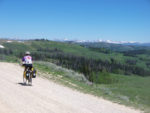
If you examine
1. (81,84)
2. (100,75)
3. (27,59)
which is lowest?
(100,75)

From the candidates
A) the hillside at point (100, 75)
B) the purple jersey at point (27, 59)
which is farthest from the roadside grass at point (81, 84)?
the purple jersey at point (27, 59)

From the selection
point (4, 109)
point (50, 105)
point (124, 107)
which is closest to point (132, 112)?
point (124, 107)

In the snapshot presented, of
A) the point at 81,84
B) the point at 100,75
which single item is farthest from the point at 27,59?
the point at 100,75

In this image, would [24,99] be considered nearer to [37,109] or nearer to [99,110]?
[37,109]

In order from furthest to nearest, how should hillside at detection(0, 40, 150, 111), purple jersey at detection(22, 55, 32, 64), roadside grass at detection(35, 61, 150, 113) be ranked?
hillside at detection(0, 40, 150, 111), purple jersey at detection(22, 55, 32, 64), roadside grass at detection(35, 61, 150, 113)

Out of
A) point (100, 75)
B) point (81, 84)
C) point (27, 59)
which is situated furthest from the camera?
point (100, 75)

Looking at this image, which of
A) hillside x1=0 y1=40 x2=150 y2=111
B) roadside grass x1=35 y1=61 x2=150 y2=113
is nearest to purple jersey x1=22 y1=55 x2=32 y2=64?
roadside grass x1=35 y1=61 x2=150 y2=113

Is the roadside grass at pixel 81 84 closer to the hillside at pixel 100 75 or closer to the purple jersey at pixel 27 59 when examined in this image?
the hillside at pixel 100 75

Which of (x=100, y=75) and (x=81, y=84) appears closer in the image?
(x=81, y=84)

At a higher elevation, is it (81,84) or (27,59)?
(27,59)

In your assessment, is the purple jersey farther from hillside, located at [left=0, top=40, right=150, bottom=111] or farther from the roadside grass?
hillside, located at [left=0, top=40, right=150, bottom=111]

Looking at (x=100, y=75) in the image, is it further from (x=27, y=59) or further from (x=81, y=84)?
(x=27, y=59)

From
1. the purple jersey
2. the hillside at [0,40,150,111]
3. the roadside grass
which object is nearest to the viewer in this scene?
the roadside grass

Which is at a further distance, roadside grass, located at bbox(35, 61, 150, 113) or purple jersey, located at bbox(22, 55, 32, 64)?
purple jersey, located at bbox(22, 55, 32, 64)
